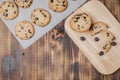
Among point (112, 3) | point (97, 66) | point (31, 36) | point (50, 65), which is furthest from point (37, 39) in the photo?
point (112, 3)

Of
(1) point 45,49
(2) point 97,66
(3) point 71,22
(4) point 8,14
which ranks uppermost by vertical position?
(4) point 8,14

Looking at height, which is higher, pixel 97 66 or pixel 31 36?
pixel 31 36

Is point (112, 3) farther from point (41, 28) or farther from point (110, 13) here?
point (41, 28)

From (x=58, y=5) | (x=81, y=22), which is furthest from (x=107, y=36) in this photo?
(x=58, y=5)

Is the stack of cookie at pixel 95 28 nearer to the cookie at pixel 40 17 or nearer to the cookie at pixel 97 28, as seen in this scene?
the cookie at pixel 97 28

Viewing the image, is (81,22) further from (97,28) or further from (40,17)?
(40,17)

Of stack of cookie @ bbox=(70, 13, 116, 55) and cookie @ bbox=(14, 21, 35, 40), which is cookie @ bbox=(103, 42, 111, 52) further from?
cookie @ bbox=(14, 21, 35, 40)
